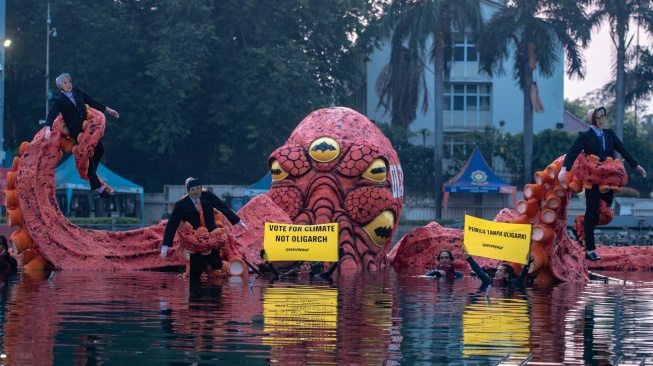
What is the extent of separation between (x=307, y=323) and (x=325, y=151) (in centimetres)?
1006

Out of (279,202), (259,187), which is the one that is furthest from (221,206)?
(259,187)

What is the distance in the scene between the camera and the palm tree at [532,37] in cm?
4909

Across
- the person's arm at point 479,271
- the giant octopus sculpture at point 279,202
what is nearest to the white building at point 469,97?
the giant octopus sculpture at point 279,202

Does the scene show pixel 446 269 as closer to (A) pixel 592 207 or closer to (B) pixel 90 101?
(A) pixel 592 207

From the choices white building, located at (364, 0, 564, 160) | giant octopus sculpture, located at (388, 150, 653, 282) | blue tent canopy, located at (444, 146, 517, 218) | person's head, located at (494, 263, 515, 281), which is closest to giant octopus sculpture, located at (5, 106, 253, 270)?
person's head, located at (494, 263, 515, 281)

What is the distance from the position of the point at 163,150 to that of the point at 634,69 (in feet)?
71.6

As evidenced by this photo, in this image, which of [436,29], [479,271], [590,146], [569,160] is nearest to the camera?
[479,271]

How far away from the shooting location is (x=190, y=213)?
16125mm

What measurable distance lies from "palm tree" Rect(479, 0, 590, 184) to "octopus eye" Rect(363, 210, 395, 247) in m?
30.2

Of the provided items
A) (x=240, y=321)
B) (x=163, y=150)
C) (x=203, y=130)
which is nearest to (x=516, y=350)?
(x=240, y=321)

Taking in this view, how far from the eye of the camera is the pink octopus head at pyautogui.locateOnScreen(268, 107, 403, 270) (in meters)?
19.8

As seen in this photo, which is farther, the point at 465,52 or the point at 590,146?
the point at 465,52

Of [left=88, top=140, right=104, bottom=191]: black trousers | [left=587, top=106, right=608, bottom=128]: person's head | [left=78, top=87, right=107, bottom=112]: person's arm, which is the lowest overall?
[left=88, top=140, right=104, bottom=191]: black trousers

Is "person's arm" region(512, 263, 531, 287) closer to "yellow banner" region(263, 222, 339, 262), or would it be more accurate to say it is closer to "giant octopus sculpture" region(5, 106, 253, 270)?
"yellow banner" region(263, 222, 339, 262)
